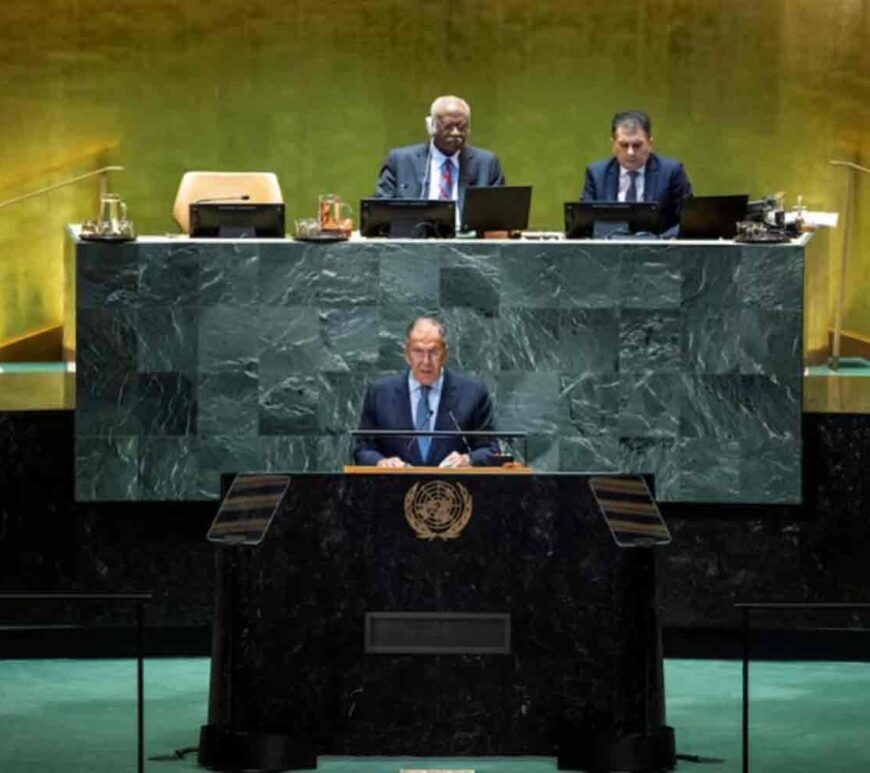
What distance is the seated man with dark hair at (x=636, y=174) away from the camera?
1042 centimetres

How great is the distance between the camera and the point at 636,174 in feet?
34.4

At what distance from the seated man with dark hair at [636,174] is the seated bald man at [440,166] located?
484 millimetres

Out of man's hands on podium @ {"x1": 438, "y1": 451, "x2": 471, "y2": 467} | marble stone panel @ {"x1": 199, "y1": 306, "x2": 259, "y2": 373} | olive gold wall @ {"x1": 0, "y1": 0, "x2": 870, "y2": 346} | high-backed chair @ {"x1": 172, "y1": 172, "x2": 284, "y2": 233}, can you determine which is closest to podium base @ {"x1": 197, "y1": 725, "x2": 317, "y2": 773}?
man's hands on podium @ {"x1": 438, "y1": 451, "x2": 471, "y2": 467}

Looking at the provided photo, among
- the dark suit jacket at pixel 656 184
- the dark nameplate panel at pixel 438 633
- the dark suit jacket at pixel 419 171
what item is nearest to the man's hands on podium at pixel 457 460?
the dark nameplate panel at pixel 438 633

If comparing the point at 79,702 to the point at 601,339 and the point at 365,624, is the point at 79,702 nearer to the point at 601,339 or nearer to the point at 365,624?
the point at 365,624

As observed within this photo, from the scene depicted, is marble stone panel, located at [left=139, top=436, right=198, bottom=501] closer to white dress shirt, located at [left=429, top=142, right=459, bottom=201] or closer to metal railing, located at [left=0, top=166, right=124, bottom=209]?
white dress shirt, located at [left=429, top=142, right=459, bottom=201]

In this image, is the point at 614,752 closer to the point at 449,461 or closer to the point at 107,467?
the point at 449,461

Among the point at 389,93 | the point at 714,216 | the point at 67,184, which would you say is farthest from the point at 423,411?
the point at 67,184

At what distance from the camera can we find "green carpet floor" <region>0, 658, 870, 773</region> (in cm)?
752

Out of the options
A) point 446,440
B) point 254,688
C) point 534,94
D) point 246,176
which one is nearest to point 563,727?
point 254,688

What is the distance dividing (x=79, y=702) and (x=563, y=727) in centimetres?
216

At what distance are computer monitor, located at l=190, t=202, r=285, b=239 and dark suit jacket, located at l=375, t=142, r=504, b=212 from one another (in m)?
1.31

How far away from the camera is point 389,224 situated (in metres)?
9.48

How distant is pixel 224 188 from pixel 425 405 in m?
3.93
